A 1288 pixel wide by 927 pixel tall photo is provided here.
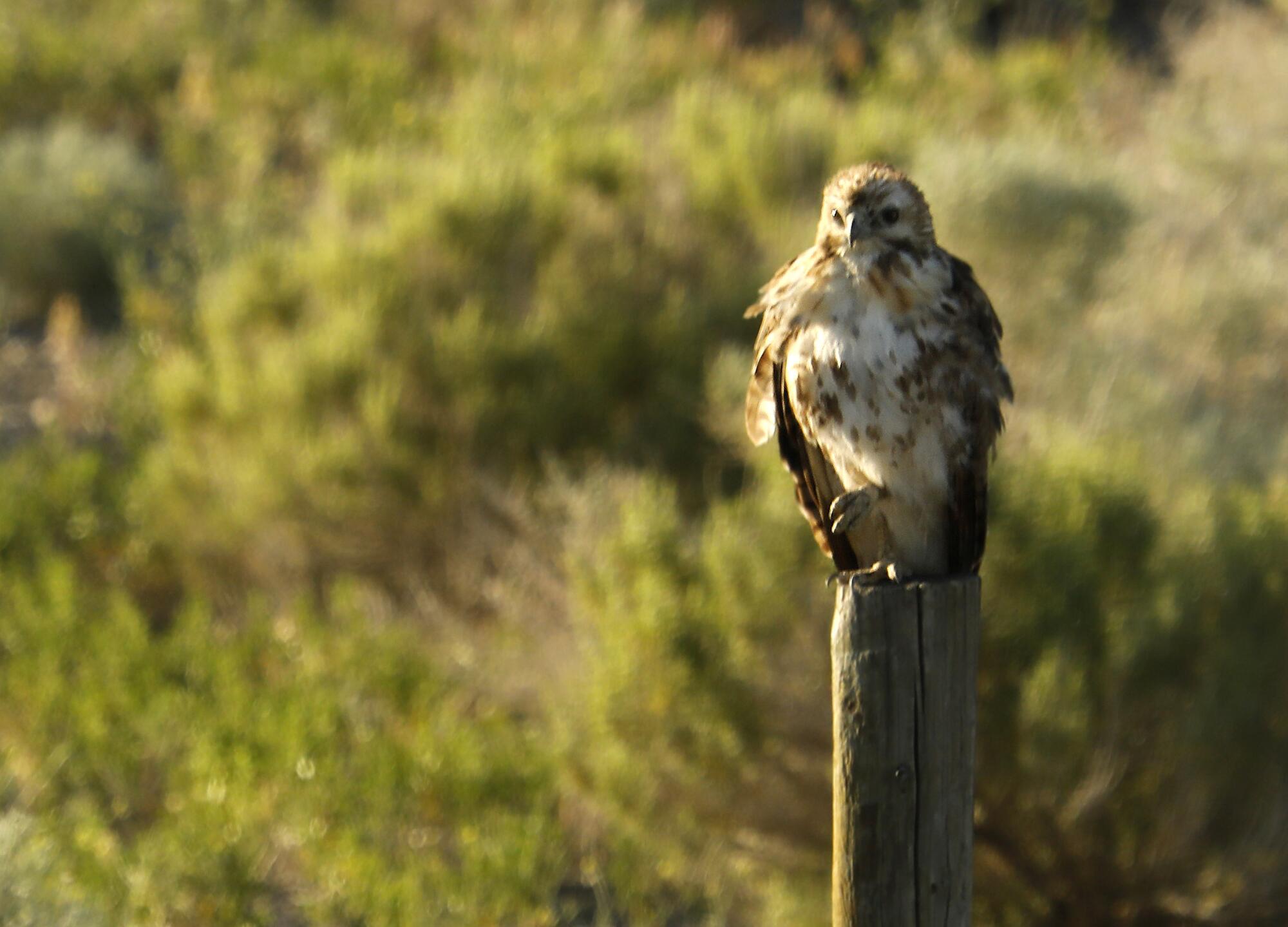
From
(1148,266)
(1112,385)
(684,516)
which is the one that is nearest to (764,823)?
(684,516)

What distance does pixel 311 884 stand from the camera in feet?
16.7

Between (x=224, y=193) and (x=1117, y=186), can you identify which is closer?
(x=1117, y=186)

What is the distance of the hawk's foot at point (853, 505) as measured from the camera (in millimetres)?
3221

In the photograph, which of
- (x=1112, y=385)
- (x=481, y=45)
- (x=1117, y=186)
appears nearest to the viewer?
(x=1112, y=385)

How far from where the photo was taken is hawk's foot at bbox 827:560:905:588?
258 centimetres

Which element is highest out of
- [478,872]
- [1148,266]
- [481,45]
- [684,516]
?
[481,45]

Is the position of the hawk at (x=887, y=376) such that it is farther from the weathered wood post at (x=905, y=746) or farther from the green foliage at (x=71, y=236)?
the green foliage at (x=71, y=236)

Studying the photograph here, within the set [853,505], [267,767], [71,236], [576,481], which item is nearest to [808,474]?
[853,505]

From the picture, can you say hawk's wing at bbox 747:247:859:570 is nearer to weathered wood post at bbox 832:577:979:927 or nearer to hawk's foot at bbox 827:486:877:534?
hawk's foot at bbox 827:486:877:534

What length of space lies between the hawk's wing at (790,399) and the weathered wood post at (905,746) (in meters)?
0.77

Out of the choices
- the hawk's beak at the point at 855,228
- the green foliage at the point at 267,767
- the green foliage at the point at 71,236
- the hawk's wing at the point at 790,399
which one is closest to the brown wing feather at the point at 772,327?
the hawk's wing at the point at 790,399

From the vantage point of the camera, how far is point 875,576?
297 cm

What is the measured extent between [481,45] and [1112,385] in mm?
7392

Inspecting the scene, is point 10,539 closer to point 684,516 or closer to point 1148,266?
point 684,516
